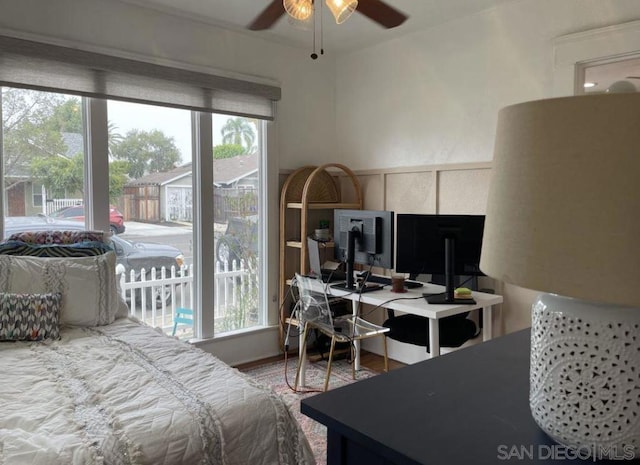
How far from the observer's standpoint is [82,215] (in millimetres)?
3135

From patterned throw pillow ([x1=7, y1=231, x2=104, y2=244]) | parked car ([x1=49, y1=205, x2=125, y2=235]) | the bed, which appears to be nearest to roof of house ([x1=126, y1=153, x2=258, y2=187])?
parked car ([x1=49, y1=205, x2=125, y2=235])

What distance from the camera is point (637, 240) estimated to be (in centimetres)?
57

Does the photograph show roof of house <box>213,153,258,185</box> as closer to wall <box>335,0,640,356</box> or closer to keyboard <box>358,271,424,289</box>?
wall <box>335,0,640,356</box>

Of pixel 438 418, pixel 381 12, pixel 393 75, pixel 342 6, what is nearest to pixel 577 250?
pixel 438 418

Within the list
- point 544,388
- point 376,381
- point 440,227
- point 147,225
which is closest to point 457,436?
point 544,388

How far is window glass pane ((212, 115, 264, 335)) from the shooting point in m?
3.79

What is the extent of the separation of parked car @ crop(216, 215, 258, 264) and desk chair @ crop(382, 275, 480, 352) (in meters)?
1.33

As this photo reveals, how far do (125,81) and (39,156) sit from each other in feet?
2.33

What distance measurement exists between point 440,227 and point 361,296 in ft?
2.09

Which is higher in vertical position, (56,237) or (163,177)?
(163,177)

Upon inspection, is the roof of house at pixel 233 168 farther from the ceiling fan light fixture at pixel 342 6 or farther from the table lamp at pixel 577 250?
the table lamp at pixel 577 250

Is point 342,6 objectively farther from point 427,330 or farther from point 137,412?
point 427,330

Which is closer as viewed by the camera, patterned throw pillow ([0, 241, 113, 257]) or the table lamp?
the table lamp

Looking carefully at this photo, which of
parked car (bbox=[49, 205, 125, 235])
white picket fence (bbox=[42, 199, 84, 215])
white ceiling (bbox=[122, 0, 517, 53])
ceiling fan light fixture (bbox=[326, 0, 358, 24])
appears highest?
white ceiling (bbox=[122, 0, 517, 53])
